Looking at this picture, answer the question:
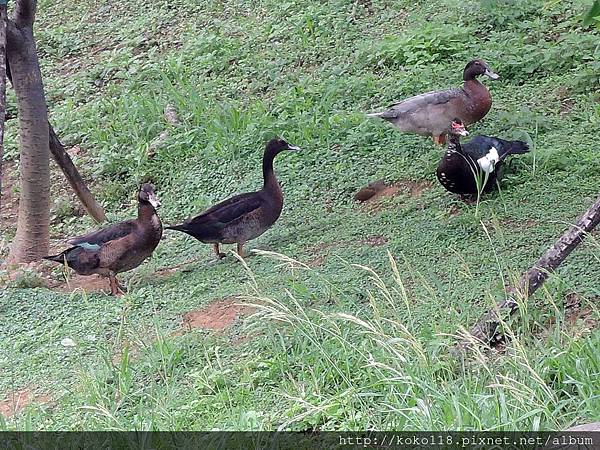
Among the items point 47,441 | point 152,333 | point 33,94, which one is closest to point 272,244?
point 152,333

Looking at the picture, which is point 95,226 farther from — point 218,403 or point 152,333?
point 218,403

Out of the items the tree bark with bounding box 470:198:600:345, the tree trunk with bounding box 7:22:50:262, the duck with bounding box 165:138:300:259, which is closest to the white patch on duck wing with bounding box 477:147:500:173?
the duck with bounding box 165:138:300:259

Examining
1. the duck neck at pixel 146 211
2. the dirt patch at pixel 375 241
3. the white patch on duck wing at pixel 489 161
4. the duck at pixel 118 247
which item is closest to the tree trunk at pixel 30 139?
the duck at pixel 118 247

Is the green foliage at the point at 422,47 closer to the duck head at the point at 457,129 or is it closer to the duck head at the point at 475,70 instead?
the duck head at the point at 475,70

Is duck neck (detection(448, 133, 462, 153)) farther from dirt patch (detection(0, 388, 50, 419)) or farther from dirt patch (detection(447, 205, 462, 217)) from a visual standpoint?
dirt patch (detection(0, 388, 50, 419))

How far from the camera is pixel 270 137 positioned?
822 cm

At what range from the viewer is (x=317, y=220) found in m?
6.86

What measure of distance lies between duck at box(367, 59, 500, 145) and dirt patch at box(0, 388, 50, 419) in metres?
3.91

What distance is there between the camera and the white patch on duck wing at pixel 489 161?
6.48m

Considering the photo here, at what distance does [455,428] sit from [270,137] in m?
A: 4.95

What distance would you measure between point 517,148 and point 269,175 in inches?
68.5

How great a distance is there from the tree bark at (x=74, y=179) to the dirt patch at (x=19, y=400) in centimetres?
290

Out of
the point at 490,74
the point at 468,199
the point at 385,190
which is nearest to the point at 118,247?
the point at 385,190

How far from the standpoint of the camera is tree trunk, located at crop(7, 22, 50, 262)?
273 inches
